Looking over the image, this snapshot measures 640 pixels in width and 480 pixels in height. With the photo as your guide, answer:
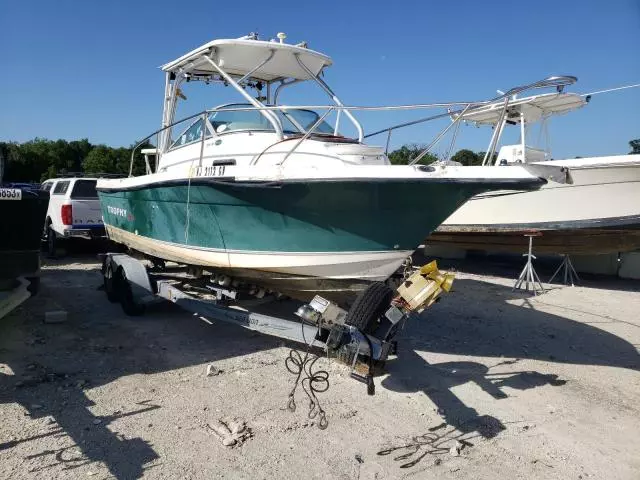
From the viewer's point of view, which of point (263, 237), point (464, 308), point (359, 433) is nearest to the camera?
point (359, 433)

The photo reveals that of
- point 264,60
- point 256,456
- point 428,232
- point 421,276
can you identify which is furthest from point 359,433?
point 264,60

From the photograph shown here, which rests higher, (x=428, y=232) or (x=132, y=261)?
(x=428, y=232)

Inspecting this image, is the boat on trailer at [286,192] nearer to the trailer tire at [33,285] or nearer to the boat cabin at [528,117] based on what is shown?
the trailer tire at [33,285]

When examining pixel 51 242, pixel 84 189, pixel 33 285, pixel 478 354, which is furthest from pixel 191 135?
pixel 51 242

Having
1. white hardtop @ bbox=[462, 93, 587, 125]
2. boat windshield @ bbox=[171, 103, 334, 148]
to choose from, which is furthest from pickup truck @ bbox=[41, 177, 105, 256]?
white hardtop @ bbox=[462, 93, 587, 125]

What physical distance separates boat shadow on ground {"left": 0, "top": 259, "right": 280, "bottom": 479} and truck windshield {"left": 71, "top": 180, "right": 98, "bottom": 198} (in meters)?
3.59

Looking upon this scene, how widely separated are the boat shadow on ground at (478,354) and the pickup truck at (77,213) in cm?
701

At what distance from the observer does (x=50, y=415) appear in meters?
3.46

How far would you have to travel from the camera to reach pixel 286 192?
439cm

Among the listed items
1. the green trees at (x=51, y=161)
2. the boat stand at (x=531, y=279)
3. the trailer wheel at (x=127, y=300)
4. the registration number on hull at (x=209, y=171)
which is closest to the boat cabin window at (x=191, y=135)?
the registration number on hull at (x=209, y=171)

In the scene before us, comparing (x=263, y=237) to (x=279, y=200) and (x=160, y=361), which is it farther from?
(x=160, y=361)

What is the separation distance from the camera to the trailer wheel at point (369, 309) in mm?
3775

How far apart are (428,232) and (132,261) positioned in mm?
3761

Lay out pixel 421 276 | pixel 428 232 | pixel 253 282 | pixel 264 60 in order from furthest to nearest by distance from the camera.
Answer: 1. pixel 264 60
2. pixel 253 282
3. pixel 428 232
4. pixel 421 276
